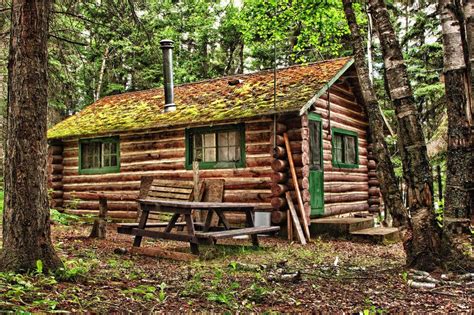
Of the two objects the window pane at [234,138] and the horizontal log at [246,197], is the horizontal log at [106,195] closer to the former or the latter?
the horizontal log at [246,197]

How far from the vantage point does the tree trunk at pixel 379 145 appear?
23.8 feet

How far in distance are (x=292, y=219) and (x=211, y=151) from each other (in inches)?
126

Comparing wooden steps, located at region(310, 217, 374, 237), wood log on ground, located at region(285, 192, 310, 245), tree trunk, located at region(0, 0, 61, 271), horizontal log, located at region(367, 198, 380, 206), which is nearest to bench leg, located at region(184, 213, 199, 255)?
tree trunk, located at region(0, 0, 61, 271)

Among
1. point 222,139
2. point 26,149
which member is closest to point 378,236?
point 222,139

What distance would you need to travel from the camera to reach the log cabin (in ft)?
38.3

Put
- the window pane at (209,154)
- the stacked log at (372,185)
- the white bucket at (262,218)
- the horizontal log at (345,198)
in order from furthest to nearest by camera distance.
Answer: the stacked log at (372,185) → the horizontal log at (345,198) → the window pane at (209,154) → the white bucket at (262,218)

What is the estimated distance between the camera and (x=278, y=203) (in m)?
11.4

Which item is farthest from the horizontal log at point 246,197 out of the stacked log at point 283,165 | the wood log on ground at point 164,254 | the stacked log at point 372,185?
the stacked log at point 372,185

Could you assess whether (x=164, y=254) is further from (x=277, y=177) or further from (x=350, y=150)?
(x=350, y=150)

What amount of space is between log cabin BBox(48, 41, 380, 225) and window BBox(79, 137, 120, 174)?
0.03 metres

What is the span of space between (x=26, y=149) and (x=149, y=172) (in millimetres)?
9088

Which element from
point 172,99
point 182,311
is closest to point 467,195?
point 182,311

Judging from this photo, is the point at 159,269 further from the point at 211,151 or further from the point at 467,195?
the point at 211,151

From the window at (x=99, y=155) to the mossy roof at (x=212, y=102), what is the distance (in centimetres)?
53
